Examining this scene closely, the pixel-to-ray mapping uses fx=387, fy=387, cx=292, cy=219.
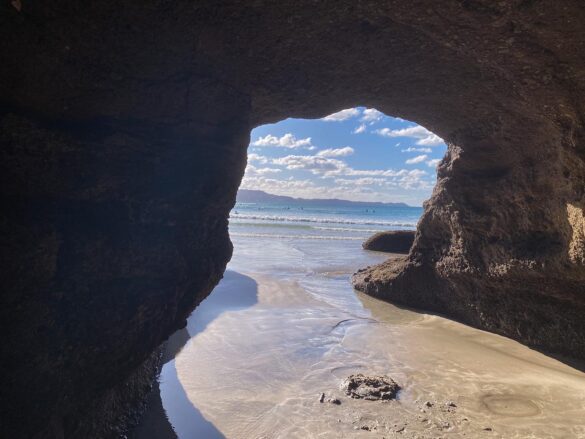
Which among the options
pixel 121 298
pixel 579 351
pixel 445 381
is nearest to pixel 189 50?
pixel 121 298

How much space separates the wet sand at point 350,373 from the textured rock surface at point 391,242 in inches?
366

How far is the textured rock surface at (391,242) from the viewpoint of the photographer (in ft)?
54.5

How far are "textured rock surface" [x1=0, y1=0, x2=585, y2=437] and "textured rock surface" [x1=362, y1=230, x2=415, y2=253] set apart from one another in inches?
451

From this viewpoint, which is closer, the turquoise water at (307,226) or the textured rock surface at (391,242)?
the textured rock surface at (391,242)

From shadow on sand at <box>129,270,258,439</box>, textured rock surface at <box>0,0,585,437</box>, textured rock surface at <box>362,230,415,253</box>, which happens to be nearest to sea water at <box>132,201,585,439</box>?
shadow on sand at <box>129,270,258,439</box>

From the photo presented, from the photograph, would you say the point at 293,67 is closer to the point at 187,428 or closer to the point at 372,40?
the point at 372,40

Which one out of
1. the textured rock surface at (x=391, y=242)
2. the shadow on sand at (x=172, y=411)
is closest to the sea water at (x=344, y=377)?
the shadow on sand at (x=172, y=411)

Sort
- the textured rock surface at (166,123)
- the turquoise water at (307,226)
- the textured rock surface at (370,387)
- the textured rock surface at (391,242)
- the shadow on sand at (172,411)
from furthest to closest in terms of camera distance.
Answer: the turquoise water at (307,226) → the textured rock surface at (391,242) → the textured rock surface at (370,387) → the shadow on sand at (172,411) → the textured rock surface at (166,123)

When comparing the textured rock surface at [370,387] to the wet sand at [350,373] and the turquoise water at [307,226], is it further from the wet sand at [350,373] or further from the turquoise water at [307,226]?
the turquoise water at [307,226]

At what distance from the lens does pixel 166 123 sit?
356 cm

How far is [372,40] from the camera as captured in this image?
379 cm

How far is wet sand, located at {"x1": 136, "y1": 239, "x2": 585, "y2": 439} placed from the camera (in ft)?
11.8

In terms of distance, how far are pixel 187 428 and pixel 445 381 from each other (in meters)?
2.91

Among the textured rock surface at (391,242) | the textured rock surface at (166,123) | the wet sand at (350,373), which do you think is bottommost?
the wet sand at (350,373)
